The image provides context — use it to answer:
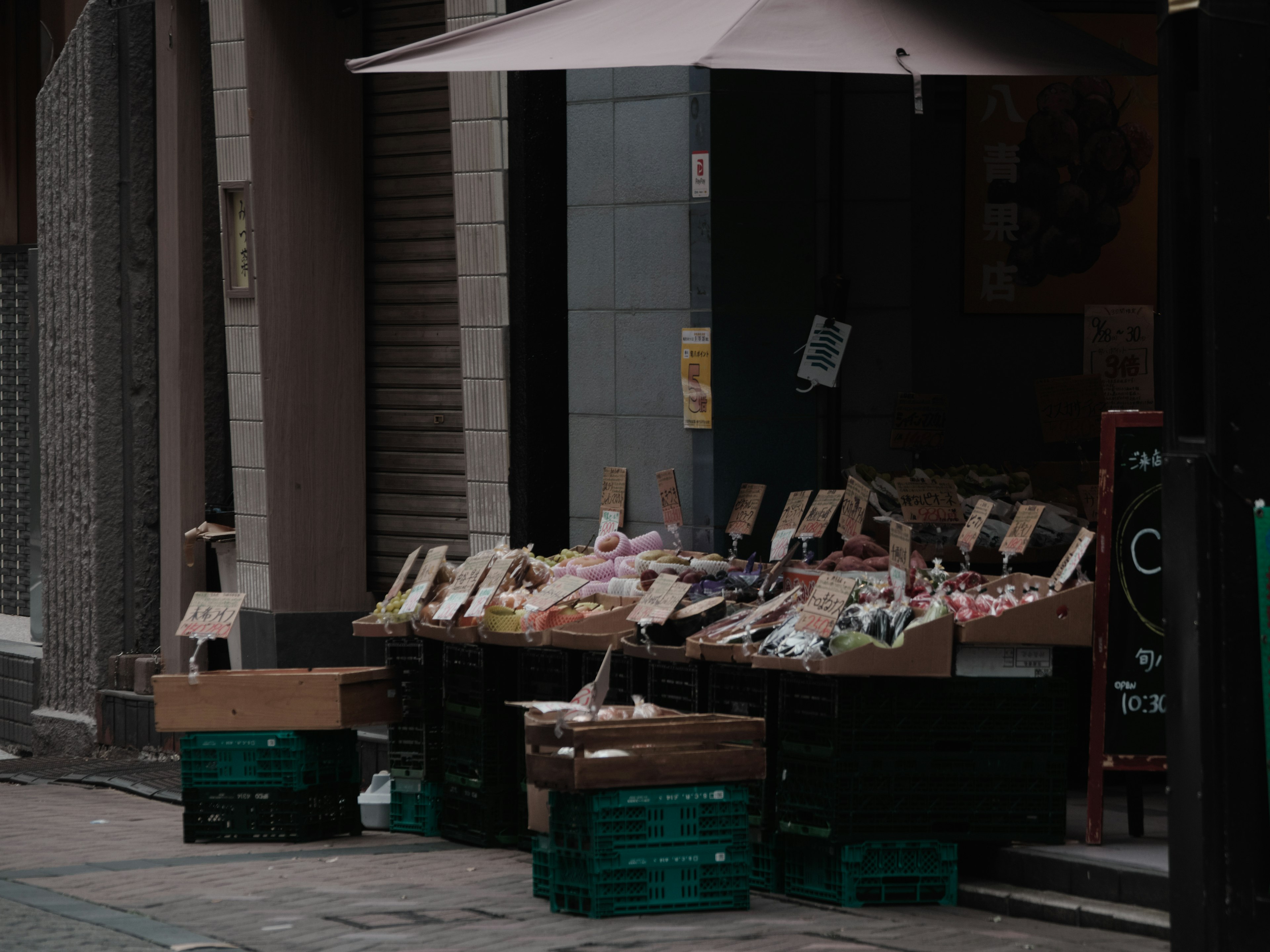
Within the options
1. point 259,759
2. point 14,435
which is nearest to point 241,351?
point 259,759

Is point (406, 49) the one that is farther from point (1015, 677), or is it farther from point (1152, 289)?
point (1152, 289)

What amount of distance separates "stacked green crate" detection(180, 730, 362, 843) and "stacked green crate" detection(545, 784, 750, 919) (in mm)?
2017

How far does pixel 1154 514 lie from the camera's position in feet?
23.4

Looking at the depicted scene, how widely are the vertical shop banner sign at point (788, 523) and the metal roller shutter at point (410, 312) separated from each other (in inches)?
108

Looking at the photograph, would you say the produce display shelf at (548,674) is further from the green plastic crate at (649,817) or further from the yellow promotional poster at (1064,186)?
the yellow promotional poster at (1064,186)

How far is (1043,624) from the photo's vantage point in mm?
7059

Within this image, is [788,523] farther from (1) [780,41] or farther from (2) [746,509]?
(1) [780,41]

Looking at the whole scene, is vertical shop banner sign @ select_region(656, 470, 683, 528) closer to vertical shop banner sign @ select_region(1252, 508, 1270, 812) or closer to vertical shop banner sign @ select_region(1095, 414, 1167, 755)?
vertical shop banner sign @ select_region(1095, 414, 1167, 755)

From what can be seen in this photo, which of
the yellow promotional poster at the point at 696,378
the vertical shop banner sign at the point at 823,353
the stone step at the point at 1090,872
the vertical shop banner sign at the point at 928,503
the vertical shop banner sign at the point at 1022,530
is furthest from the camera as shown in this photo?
the vertical shop banner sign at the point at 823,353

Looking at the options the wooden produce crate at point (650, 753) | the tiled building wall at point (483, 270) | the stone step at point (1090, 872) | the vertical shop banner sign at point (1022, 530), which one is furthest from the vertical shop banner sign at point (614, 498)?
the stone step at point (1090, 872)

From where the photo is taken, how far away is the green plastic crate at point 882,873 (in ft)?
23.0

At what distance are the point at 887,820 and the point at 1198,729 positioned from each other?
2.12 meters

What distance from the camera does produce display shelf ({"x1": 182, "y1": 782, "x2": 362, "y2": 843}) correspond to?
8.63m

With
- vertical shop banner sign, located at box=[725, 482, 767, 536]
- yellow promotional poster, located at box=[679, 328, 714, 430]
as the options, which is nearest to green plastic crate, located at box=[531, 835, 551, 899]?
A: vertical shop banner sign, located at box=[725, 482, 767, 536]
